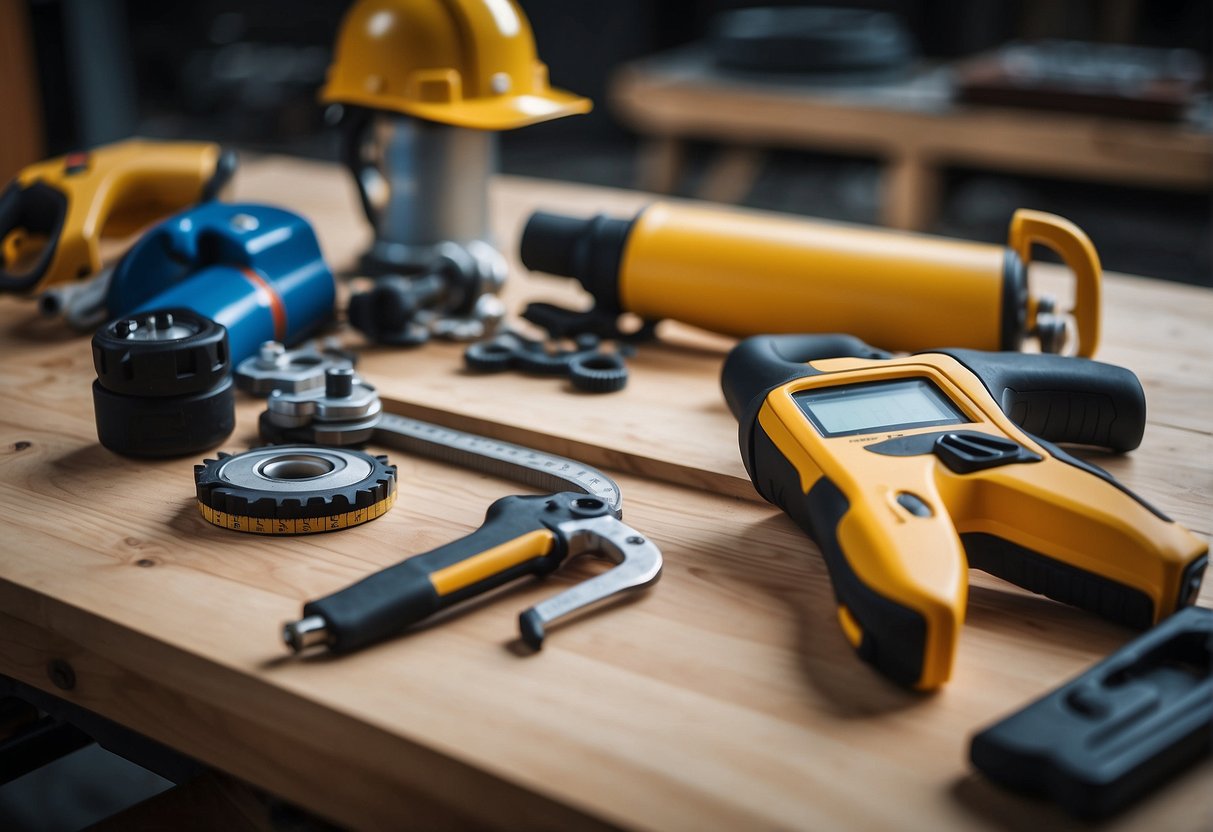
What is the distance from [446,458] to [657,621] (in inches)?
9.5

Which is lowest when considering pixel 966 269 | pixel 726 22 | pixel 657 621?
pixel 657 621

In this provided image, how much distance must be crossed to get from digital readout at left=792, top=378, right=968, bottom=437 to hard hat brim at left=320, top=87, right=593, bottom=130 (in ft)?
1.53

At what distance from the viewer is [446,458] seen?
792 mm

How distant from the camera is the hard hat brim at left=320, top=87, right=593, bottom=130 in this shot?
1.04 m

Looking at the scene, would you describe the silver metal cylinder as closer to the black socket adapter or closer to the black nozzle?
the black nozzle

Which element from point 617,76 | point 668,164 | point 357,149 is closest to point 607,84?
point 617,76

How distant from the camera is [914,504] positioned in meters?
0.59

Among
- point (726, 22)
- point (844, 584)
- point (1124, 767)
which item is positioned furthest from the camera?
point (726, 22)

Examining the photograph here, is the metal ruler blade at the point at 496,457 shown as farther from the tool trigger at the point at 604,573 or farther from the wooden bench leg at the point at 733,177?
the wooden bench leg at the point at 733,177

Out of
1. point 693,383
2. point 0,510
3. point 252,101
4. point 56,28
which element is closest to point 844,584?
point 693,383

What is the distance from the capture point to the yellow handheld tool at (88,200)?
1054 millimetres

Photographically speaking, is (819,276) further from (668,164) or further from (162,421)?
(668,164)

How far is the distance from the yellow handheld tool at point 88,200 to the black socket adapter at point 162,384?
35 cm

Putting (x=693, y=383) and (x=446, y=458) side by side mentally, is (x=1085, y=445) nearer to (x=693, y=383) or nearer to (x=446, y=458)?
(x=693, y=383)
